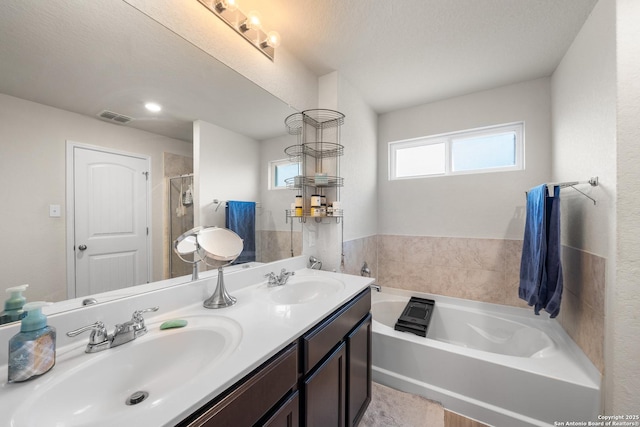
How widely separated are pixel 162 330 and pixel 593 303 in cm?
225

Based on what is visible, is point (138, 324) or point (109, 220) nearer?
point (138, 324)

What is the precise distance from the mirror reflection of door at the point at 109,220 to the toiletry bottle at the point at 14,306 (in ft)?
0.42

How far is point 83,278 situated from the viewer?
2.86 ft

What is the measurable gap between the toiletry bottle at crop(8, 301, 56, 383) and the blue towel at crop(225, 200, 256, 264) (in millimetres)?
772

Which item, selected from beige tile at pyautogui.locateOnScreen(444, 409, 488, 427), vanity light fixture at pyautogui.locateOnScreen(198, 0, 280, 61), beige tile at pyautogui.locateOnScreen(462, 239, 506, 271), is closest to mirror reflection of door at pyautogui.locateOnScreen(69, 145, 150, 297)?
vanity light fixture at pyautogui.locateOnScreen(198, 0, 280, 61)

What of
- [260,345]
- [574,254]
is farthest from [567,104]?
[260,345]

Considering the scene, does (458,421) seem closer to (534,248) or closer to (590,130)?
(534,248)

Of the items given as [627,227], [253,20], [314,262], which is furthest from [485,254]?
[253,20]

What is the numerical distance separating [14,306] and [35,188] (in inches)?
14.4

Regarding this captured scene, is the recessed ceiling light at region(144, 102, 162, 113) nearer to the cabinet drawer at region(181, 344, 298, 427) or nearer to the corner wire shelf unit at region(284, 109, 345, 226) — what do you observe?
the corner wire shelf unit at region(284, 109, 345, 226)

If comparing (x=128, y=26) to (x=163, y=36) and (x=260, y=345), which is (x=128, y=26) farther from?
(x=260, y=345)

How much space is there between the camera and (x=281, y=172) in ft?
5.73

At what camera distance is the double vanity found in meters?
0.55

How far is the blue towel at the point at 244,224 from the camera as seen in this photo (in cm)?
139
